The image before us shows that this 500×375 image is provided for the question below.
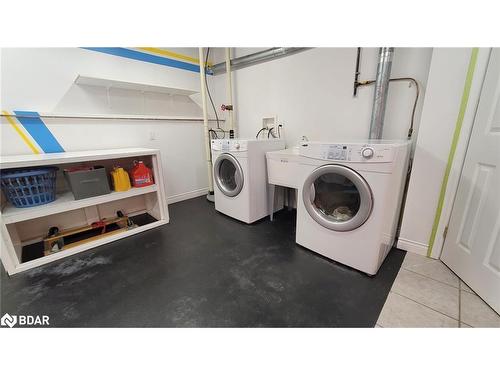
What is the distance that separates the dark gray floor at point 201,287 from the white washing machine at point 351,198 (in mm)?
153

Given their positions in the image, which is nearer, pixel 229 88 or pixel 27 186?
pixel 27 186

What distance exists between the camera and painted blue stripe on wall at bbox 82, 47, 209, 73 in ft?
7.25

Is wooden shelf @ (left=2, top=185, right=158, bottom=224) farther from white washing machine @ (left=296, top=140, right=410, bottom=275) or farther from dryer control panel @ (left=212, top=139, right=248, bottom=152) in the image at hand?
white washing machine @ (left=296, top=140, right=410, bottom=275)

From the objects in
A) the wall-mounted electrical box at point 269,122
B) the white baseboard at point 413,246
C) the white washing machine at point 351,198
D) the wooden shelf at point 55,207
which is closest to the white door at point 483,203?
the white baseboard at point 413,246

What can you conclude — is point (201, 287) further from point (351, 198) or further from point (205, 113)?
point (205, 113)

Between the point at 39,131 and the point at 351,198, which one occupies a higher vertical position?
the point at 39,131

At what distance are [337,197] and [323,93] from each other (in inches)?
48.2

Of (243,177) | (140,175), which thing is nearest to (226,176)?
(243,177)

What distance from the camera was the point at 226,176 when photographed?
2.39 m

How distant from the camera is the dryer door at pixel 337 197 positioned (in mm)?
1307

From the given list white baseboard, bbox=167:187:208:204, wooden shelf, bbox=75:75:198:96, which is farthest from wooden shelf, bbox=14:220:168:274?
wooden shelf, bbox=75:75:198:96

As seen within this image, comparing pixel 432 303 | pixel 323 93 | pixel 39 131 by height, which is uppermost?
pixel 323 93

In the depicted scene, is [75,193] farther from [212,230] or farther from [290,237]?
[290,237]

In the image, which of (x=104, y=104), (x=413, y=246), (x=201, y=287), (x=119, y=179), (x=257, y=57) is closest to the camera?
(x=201, y=287)
